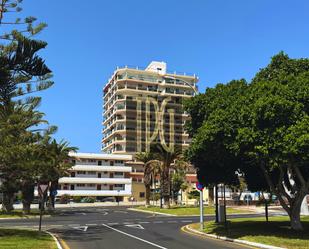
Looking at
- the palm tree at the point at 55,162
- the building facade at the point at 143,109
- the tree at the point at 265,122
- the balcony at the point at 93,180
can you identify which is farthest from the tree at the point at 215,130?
the building facade at the point at 143,109

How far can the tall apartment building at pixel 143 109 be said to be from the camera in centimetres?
11431

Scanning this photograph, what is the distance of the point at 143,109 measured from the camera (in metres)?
118

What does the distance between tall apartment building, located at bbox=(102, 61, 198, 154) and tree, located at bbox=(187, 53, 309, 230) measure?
91.6 meters

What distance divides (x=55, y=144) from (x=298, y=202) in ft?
124

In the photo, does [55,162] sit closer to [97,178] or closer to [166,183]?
[166,183]

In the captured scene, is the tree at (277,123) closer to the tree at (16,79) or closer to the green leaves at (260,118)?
the green leaves at (260,118)

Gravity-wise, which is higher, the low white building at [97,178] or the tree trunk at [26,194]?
the low white building at [97,178]

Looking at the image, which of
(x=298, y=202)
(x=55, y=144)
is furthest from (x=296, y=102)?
(x=55, y=144)

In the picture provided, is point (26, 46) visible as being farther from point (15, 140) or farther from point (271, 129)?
point (271, 129)

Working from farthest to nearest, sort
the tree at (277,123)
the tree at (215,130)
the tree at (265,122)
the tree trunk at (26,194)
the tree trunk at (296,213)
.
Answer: the tree trunk at (26,194)
the tree trunk at (296,213)
the tree at (215,130)
the tree at (265,122)
the tree at (277,123)

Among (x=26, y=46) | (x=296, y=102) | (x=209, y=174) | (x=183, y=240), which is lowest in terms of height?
(x=183, y=240)

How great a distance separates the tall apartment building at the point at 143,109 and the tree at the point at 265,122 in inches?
3608

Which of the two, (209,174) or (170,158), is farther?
(170,158)

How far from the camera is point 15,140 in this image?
23.5m
